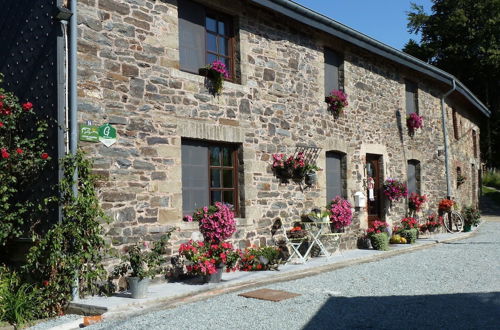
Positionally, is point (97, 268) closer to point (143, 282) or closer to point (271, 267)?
point (143, 282)

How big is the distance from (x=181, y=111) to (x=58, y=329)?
11.7 feet

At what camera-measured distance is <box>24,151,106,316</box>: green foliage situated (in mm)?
5664

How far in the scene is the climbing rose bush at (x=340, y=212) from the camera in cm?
991

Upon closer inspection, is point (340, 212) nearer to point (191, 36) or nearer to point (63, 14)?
point (191, 36)

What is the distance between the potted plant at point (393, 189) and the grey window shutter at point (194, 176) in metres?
5.98

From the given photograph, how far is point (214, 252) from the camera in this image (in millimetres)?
6746

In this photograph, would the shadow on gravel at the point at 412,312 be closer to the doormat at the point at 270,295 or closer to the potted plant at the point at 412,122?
the doormat at the point at 270,295

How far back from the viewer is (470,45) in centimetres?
2423

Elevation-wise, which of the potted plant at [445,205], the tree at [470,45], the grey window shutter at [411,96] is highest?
A: the tree at [470,45]

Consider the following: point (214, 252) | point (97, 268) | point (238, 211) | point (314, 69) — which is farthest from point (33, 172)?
point (314, 69)

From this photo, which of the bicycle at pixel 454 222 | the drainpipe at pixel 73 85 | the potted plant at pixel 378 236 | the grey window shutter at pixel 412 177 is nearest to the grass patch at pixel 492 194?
the bicycle at pixel 454 222

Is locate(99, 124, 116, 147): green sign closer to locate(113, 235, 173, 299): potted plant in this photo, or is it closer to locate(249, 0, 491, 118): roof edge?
locate(113, 235, 173, 299): potted plant

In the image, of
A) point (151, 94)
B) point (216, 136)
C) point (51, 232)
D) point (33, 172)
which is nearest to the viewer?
point (51, 232)

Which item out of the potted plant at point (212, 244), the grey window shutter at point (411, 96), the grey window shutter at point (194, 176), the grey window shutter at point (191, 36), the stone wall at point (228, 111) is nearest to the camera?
the stone wall at point (228, 111)
